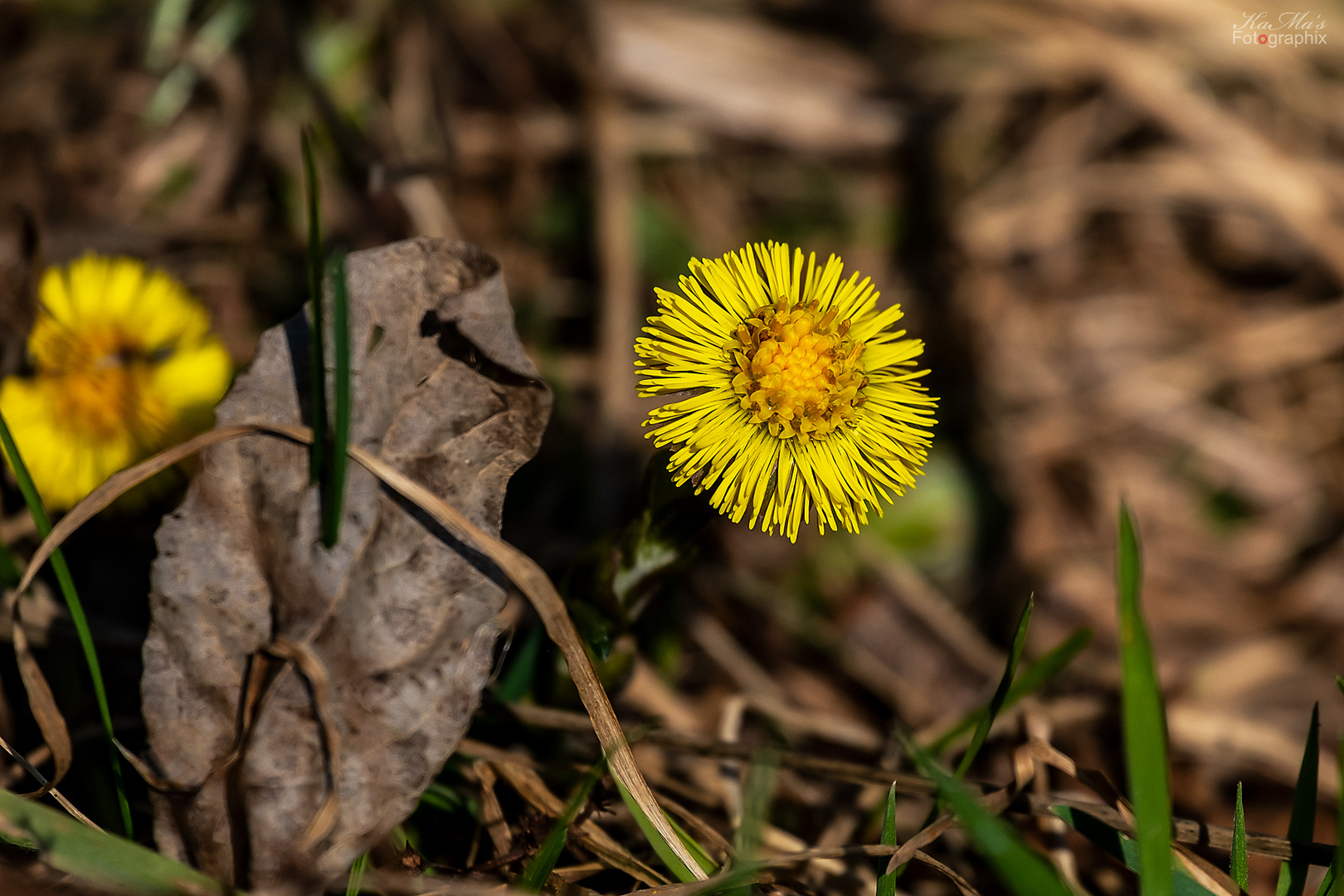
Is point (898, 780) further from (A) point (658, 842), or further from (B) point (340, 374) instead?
(B) point (340, 374)

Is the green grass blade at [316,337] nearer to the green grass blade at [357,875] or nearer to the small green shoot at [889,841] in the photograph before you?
the green grass blade at [357,875]

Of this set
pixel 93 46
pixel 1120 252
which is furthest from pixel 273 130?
pixel 1120 252

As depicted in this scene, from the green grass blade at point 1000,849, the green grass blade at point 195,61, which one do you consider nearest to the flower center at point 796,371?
the green grass blade at point 1000,849

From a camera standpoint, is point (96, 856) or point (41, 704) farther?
point (41, 704)

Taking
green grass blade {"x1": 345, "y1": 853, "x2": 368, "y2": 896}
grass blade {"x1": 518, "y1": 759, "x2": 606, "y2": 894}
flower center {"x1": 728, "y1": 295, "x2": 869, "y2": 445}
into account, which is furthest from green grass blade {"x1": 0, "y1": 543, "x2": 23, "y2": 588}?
flower center {"x1": 728, "y1": 295, "x2": 869, "y2": 445}

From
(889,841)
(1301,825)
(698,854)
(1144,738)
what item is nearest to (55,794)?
(698,854)

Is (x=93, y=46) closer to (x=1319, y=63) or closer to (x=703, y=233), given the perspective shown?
(x=703, y=233)

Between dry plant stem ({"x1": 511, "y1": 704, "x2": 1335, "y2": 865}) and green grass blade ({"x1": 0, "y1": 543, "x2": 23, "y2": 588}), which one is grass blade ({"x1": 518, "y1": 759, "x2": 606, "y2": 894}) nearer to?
dry plant stem ({"x1": 511, "y1": 704, "x2": 1335, "y2": 865})
